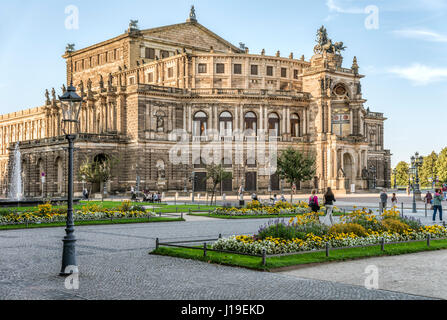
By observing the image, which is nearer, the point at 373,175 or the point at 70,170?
the point at 70,170

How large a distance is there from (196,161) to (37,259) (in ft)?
203

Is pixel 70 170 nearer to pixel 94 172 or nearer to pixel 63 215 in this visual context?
pixel 63 215

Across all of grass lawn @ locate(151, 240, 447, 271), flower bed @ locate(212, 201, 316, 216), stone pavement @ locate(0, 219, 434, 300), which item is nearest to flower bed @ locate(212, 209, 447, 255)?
grass lawn @ locate(151, 240, 447, 271)

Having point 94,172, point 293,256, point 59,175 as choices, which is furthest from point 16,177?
point 293,256

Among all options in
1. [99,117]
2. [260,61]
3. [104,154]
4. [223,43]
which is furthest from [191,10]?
[104,154]

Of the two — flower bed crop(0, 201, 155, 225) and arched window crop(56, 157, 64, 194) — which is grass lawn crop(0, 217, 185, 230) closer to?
flower bed crop(0, 201, 155, 225)

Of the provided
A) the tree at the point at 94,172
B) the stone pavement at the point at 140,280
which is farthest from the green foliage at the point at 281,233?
the tree at the point at 94,172

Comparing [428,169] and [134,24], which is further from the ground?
[134,24]

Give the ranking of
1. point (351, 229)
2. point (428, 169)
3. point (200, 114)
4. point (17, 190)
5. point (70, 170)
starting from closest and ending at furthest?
1. point (70, 170)
2. point (351, 229)
3. point (17, 190)
4. point (200, 114)
5. point (428, 169)

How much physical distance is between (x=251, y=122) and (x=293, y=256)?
65.8 meters

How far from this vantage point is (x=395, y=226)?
21.6m

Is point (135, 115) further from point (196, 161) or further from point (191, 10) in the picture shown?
point (191, 10)

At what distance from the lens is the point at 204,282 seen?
44.9 feet

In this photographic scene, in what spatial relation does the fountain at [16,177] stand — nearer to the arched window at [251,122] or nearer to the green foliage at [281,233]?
the arched window at [251,122]
